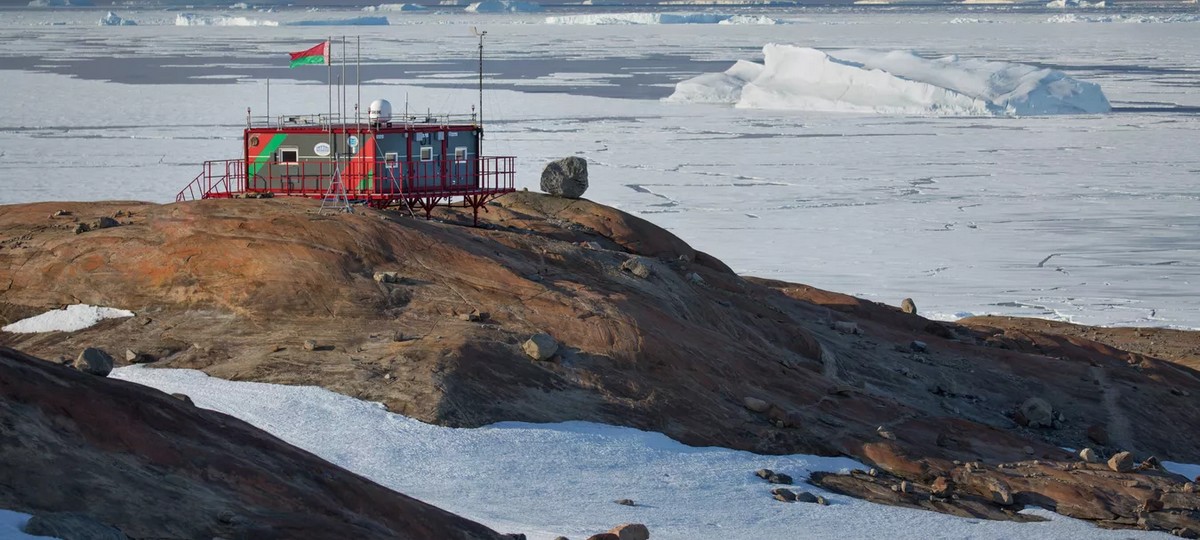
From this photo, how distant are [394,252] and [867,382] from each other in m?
6.32

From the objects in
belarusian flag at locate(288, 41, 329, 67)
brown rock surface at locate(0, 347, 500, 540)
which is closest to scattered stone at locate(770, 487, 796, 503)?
brown rock surface at locate(0, 347, 500, 540)

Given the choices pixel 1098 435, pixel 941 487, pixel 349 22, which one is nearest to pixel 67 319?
pixel 941 487

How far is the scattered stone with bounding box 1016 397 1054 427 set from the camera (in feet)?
61.4

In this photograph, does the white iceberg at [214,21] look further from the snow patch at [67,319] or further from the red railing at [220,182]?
the snow patch at [67,319]

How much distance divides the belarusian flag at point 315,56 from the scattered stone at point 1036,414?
1037cm

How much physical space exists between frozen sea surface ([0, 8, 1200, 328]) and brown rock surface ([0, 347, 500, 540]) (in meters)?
17.3

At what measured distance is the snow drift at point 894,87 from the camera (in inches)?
2383

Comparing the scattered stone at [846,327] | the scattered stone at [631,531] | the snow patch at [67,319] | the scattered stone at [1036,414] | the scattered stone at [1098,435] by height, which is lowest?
the scattered stone at [1098,435]

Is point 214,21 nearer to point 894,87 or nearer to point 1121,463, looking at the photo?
point 894,87

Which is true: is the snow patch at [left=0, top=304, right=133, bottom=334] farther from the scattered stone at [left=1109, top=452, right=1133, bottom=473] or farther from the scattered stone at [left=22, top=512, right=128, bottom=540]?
the scattered stone at [left=1109, top=452, right=1133, bottom=473]

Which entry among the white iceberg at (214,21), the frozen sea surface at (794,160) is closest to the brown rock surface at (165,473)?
the frozen sea surface at (794,160)

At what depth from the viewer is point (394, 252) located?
17281 millimetres

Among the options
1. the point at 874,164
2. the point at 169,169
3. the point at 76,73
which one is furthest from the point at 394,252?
the point at 76,73

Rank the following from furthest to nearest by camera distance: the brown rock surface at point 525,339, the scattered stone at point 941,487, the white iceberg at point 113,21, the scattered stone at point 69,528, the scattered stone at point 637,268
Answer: the white iceberg at point 113,21 < the scattered stone at point 637,268 < the brown rock surface at point 525,339 < the scattered stone at point 941,487 < the scattered stone at point 69,528
